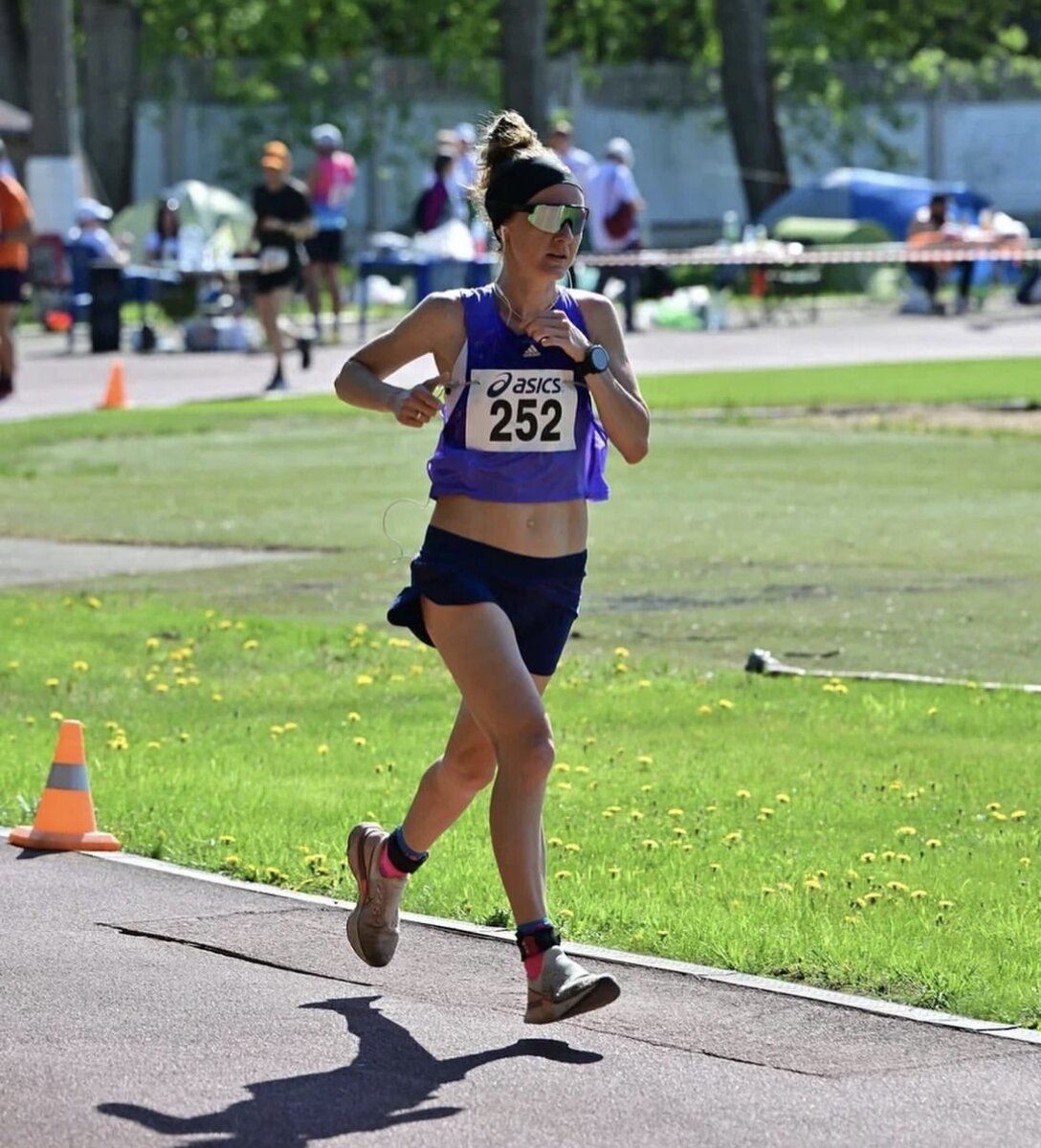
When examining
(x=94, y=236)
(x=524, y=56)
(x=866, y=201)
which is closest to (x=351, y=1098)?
(x=94, y=236)

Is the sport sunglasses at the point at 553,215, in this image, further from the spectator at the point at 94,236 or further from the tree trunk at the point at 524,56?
the tree trunk at the point at 524,56

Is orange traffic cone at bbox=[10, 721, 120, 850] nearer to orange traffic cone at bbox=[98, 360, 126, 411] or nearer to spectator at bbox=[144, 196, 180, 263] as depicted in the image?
orange traffic cone at bbox=[98, 360, 126, 411]

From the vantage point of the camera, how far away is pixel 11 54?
52.5 meters

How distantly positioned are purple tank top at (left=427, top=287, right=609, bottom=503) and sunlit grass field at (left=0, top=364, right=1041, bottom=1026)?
56cm

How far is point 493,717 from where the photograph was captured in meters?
6.29

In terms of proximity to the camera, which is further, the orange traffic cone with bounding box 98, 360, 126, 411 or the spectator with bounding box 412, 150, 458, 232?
the spectator with bounding box 412, 150, 458, 232

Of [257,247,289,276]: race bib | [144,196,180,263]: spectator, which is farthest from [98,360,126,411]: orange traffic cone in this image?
[144,196,180,263]: spectator

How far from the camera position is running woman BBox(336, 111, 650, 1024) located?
20.7 ft

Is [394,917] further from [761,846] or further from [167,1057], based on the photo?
[761,846]

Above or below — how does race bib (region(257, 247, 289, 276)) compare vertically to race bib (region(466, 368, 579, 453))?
below

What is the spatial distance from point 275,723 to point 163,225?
1163 inches

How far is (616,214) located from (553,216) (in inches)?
1271

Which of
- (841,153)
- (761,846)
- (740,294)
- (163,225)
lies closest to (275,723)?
(761,846)

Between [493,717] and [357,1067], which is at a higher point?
[493,717]
